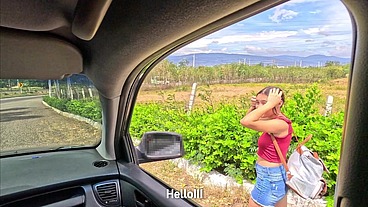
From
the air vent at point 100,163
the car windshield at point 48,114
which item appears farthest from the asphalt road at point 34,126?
the air vent at point 100,163

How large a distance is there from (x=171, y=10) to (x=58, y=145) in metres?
1.32

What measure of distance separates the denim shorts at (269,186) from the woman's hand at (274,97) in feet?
0.75

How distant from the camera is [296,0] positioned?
82 cm

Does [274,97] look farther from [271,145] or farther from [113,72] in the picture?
[113,72]

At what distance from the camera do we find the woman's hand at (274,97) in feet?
3.51

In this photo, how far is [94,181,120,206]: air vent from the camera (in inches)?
62.2

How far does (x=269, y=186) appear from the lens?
1.10 metres

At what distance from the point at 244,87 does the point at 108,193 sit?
3.18 feet

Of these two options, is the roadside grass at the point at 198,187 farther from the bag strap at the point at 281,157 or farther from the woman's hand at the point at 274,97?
the woman's hand at the point at 274,97

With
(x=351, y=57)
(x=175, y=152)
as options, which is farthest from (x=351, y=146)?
(x=175, y=152)

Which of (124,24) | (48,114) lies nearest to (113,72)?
(124,24)

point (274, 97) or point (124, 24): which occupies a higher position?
point (124, 24)

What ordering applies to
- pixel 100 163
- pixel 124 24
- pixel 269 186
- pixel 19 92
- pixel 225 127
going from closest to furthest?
pixel 124 24 < pixel 269 186 < pixel 225 127 < pixel 19 92 < pixel 100 163

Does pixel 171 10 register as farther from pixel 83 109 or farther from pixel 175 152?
pixel 83 109
